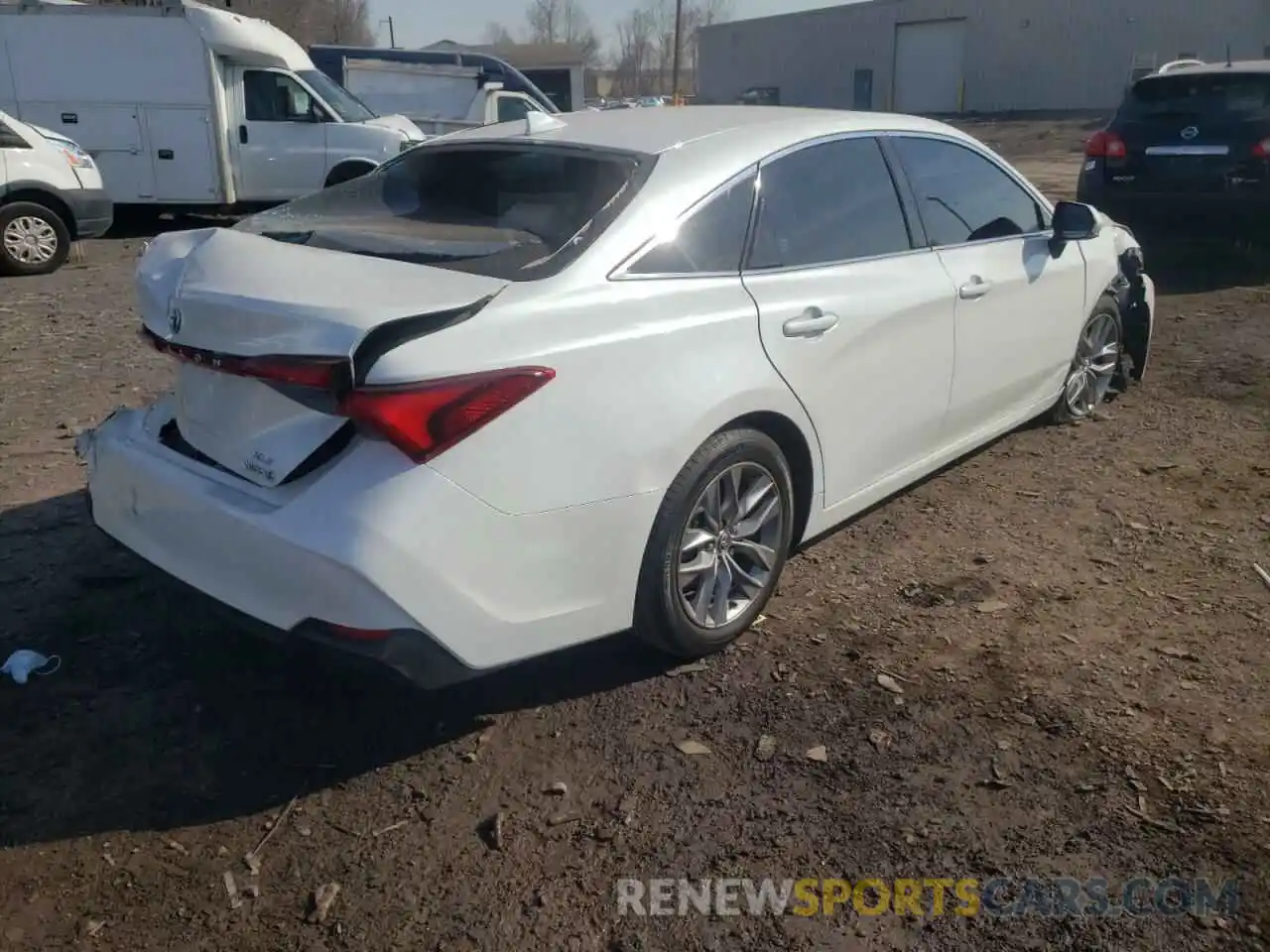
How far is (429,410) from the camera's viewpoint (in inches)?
99.6

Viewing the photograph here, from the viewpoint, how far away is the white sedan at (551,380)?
257 cm

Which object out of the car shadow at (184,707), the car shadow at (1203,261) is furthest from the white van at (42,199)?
the car shadow at (1203,261)

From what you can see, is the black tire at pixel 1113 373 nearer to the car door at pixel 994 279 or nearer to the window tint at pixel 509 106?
the car door at pixel 994 279

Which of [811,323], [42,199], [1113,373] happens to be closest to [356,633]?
[811,323]

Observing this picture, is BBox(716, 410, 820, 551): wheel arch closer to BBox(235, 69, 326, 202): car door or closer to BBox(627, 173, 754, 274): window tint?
BBox(627, 173, 754, 274): window tint

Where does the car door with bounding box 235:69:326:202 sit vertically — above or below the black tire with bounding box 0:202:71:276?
above

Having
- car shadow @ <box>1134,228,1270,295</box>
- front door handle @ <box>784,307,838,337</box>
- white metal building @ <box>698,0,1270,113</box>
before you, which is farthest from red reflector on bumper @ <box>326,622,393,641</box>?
white metal building @ <box>698,0,1270,113</box>

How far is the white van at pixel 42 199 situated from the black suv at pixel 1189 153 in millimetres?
9409

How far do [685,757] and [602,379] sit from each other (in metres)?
1.06

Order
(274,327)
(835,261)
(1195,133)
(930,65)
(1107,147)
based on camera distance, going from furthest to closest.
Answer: (930,65) → (1107,147) → (1195,133) → (835,261) → (274,327)

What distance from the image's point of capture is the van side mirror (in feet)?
15.8

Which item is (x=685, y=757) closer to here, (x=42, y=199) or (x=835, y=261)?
(x=835, y=261)

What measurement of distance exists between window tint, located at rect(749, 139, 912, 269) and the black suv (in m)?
6.15

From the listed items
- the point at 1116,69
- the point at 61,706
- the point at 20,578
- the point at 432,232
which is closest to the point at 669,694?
the point at 432,232
